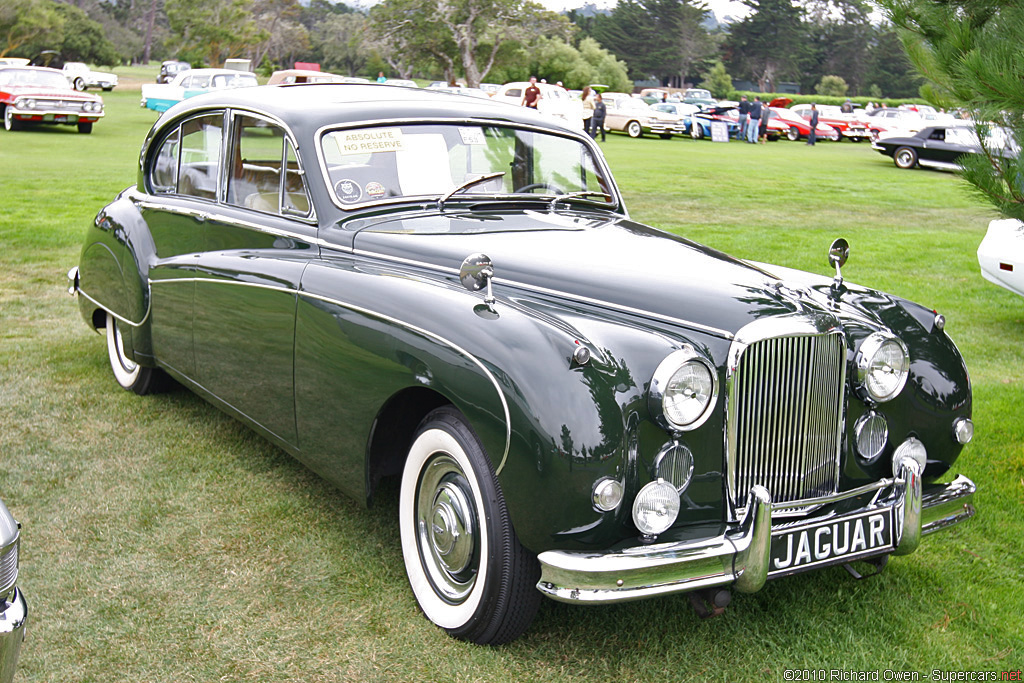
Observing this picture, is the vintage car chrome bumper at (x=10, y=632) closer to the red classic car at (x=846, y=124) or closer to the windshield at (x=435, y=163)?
the windshield at (x=435, y=163)

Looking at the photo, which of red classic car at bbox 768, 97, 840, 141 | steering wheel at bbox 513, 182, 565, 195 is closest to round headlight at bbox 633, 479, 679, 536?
steering wheel at bbox 513, 182, 565, 195

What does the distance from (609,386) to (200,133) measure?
9.99 ft

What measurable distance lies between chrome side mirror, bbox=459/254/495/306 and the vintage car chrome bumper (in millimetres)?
1546

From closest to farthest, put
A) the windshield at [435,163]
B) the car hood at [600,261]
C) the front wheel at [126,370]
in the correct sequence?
1. the car hood at [600,261]
2. the windshield at [435,163]
3. the front wheel at [126,370]

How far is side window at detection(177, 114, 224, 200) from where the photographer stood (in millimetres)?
4645

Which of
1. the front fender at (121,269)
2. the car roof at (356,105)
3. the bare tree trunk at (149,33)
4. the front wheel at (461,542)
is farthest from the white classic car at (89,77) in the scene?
the bare tree trunk at (149,33)

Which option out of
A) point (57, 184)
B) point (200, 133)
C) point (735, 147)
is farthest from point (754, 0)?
point (200, 133)

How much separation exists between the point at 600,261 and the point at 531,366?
2.76ft

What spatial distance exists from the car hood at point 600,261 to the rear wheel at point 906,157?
72.0ft

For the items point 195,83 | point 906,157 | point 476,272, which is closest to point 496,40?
point 195,83

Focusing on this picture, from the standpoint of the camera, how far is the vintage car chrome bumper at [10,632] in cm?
206

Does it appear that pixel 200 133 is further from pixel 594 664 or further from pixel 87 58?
pixel 87 58

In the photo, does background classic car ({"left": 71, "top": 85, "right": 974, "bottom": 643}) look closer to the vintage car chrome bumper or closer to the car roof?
the car roof

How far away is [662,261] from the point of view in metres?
3.49
